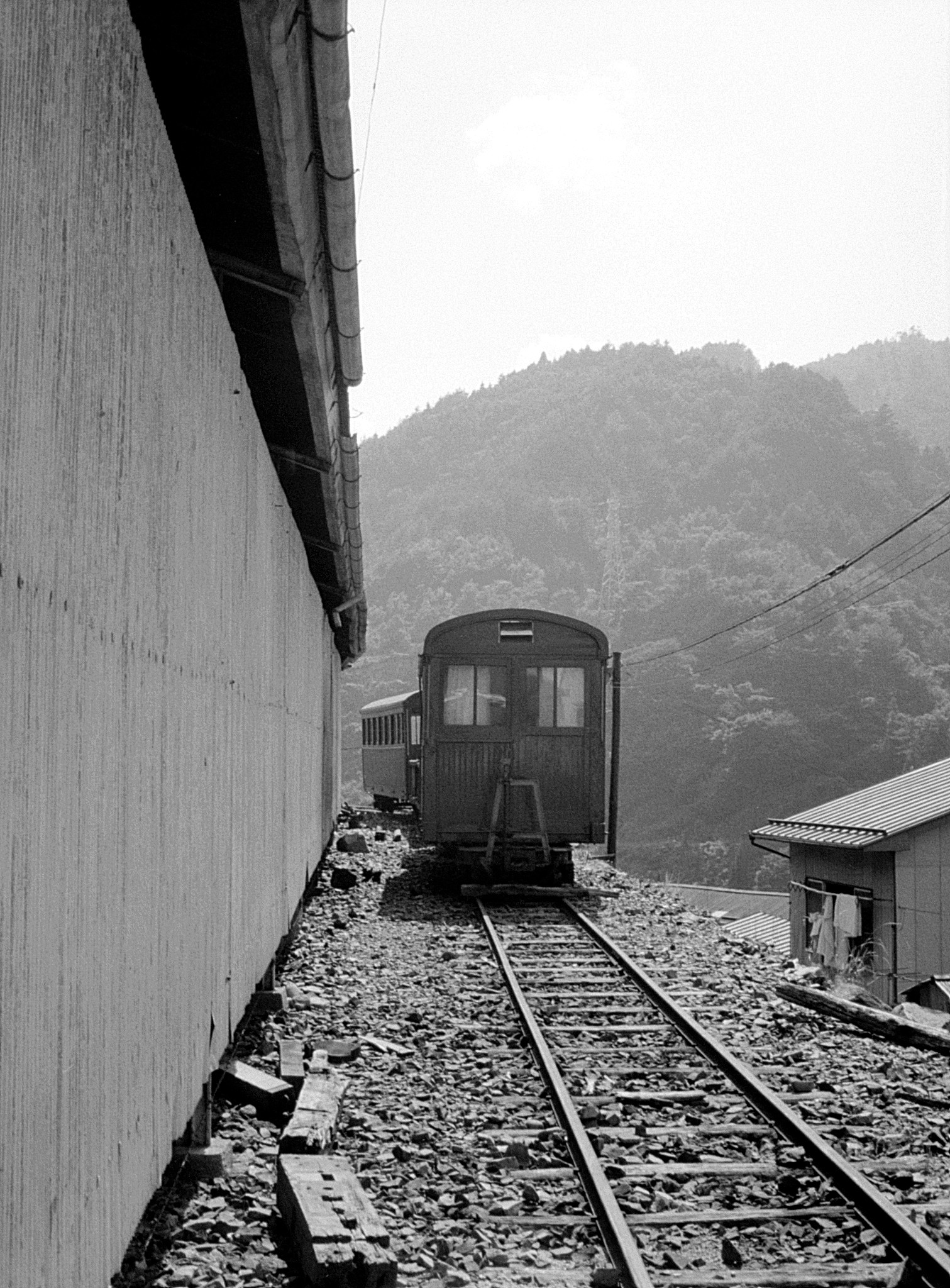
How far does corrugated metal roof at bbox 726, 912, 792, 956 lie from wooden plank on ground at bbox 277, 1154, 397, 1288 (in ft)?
81.1

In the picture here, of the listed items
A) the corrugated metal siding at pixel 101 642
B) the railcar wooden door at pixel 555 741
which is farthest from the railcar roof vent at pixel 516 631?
the corrugated metal siding at pixel 101 642

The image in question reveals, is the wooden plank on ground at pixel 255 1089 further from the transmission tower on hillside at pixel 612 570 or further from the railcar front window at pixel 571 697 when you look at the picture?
the transmission tower on hillside at pixel 612 570

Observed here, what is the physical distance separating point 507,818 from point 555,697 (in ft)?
5.03

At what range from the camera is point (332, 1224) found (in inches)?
161

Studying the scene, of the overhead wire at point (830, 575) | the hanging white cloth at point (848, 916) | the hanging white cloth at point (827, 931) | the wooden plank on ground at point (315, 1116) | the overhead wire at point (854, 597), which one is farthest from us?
the overhead wire at point (854, 597)

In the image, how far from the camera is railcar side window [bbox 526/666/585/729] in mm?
15281

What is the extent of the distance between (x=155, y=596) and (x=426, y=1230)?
2536mm

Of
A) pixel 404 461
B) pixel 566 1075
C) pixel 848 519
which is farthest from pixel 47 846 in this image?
pixel 404 461

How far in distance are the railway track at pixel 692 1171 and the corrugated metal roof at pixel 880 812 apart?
1372cm

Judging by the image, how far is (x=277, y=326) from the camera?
580cm

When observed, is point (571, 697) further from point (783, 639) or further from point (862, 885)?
point (783, 639)

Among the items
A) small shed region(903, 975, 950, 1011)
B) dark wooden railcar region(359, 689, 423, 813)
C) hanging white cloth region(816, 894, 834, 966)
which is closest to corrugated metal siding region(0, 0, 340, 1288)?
dark wooden railcar region(359, 689, 423, 813)

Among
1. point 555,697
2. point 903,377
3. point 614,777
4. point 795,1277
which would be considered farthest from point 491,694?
point 903,377

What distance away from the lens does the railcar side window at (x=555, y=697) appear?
15281mm
